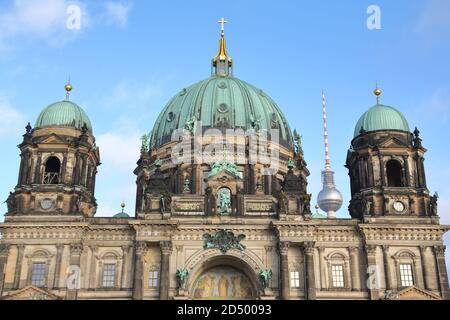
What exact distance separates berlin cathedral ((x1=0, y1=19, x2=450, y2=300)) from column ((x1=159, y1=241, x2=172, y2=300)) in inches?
4.2

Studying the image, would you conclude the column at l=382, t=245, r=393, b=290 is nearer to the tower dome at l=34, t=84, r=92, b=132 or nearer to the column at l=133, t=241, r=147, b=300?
the column at l=133, t=241, r=147, b=300

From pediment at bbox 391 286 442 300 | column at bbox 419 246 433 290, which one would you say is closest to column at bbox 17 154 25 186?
pediment at bbox 391 286 442 300

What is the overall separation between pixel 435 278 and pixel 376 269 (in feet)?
14.7

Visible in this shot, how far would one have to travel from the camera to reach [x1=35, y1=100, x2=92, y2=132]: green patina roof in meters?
50.3

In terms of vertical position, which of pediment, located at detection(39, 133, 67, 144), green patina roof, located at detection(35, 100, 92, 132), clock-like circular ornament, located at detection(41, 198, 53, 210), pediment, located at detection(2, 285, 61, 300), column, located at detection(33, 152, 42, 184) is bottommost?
pediment, located at detection(2, 285, 61, 300)

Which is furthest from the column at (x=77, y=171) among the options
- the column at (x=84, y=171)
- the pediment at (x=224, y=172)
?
the pediment at (x=224, y=172)

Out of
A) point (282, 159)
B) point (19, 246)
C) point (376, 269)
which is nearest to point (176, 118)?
point (282, 159)

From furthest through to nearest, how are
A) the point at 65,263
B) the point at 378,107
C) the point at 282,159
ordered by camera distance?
the point at 282,159
the point at 378,107
the point at 65,263

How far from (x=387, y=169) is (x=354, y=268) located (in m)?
9.77

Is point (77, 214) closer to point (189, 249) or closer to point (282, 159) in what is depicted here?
point (189, 249)

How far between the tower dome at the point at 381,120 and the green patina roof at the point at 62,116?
2380 cm

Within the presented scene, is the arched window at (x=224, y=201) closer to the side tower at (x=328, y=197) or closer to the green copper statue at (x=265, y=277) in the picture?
the green copper statue at (x=265, y=277)

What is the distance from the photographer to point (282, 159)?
5775 cm

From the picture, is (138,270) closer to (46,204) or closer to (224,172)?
(46,204)
